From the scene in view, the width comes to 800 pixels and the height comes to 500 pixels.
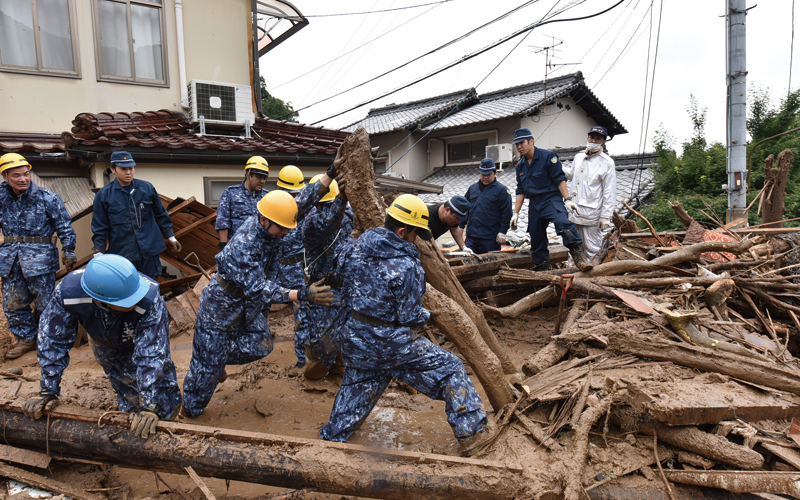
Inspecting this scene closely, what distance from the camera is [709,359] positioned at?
336cm

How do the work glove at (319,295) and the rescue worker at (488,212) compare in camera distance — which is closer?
the work glove at (319,295)

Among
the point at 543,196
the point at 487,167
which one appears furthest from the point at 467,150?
the point at 543,196

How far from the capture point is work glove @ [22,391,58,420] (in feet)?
9.15

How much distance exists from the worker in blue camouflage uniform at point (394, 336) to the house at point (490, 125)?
12.1 metres

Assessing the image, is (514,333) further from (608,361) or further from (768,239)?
(768,239)

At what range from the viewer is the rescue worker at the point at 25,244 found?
15.9 feet

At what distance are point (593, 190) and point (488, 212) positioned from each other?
1390mm

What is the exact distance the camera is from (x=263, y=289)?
347 centimetres

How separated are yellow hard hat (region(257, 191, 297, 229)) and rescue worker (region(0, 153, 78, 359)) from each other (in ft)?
10.4

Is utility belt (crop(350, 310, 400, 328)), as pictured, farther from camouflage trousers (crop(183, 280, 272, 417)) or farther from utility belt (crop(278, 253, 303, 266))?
utility belt (crop(278, 253, 303, 266))

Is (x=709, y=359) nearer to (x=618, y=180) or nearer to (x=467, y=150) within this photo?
(x=618, y=180)

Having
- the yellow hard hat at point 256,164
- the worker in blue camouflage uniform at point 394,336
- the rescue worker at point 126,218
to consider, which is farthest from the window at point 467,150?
the worker in blue camouflage uniform at point 394,336

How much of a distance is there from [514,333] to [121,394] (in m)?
4.03

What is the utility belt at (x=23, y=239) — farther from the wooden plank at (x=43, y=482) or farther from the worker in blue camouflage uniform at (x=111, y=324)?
the wooden plank at (x=43, y=482)
